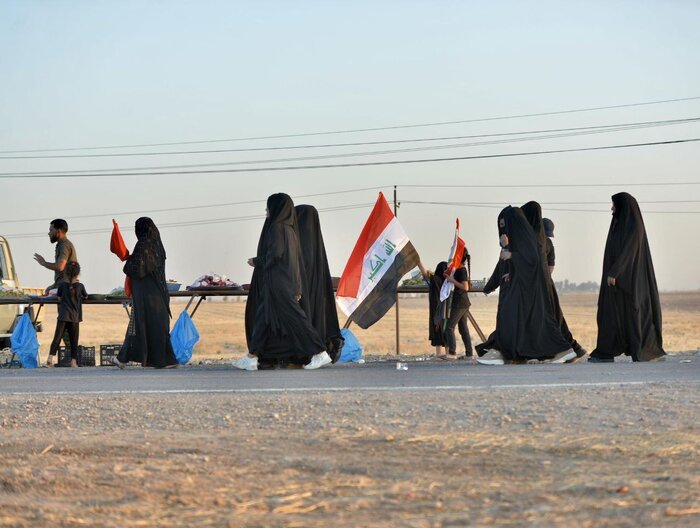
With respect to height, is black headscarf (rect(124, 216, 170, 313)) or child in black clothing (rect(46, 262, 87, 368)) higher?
black headscarf (rect(124, 216, 170, 313))

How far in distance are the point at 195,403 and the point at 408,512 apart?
200 inches

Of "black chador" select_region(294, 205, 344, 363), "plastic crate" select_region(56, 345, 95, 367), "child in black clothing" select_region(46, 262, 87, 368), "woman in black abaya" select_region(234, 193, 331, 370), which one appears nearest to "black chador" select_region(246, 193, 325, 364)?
"woman in black abaya" select_region(234, 193, 331, 370)

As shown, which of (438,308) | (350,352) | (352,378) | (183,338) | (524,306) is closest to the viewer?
(352,378)

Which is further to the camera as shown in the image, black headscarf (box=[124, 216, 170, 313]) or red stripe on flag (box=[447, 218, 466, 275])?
red stripe on flag (box=[447, 218, 466, 275])

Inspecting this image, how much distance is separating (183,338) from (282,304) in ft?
9.86

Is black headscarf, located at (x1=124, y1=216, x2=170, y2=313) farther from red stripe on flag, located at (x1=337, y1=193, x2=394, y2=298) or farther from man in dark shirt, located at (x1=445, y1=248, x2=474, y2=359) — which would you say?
man in dark shirt, located at (x1=445, y1=248, x2=474, y2=359)

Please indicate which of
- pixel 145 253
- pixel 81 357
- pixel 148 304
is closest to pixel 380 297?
pixel 148 304

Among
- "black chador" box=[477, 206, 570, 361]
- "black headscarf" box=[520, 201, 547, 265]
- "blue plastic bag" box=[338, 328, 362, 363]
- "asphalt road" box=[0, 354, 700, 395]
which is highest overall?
"black headscarf" box=[520, 201, 547, 265]

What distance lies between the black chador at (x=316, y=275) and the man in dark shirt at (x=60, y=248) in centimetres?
354

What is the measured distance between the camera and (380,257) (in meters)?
19.0

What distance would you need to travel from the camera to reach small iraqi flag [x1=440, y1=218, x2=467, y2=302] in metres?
19.0

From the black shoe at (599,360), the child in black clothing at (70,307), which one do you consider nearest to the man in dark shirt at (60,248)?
the child in black clothing at (70,307)

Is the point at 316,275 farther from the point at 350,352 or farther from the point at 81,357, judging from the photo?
the point at 81,357

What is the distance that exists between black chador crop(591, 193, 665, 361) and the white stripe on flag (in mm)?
3204
